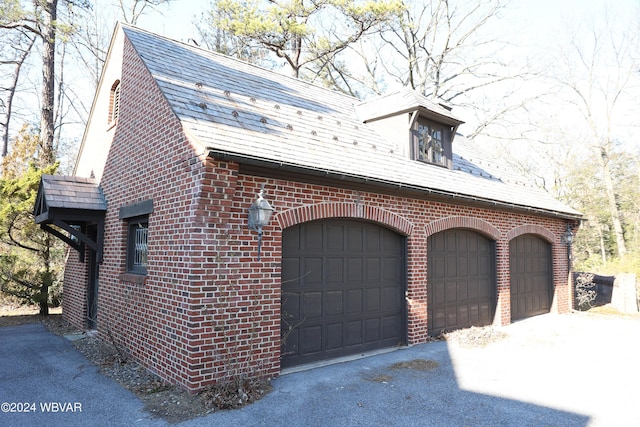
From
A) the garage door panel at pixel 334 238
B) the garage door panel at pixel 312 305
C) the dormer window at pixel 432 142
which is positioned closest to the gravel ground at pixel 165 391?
the garage door panel at pixel 312 305

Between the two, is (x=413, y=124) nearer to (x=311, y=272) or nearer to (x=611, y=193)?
(x=311, y=272)

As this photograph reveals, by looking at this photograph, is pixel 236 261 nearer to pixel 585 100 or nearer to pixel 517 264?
pixel 517 264

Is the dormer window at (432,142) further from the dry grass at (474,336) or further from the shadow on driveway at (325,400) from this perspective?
the shadow on driveway at (325,400)

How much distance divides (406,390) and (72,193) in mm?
7401

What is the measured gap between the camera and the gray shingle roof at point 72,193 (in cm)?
781

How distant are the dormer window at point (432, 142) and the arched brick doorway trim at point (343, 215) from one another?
2.40 m

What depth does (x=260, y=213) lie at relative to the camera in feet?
18.1

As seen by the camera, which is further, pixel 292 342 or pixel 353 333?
pixel 353 333

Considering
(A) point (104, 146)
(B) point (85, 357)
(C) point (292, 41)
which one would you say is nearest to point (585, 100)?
(C) point (292, 41)

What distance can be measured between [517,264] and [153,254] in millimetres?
9244

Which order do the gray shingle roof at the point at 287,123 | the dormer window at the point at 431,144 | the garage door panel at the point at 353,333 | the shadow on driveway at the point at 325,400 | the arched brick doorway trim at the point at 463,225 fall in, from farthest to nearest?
the dormer window at the point at 431,144 < the arched brick doorway trim at the point at 463,225 < the garage door panel at the point at 353,333 < the gray shingle roof at the point at 287,123 < the shadow on driveway at the point at 325,400

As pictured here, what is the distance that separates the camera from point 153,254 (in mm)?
6352

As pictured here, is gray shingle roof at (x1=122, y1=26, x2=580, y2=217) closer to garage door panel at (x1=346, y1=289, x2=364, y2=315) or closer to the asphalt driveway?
garage door panel at (x1=346, y1=289, x2=364, y2=315)

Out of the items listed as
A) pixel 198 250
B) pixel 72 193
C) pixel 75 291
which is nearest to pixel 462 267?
pixel 198 250
